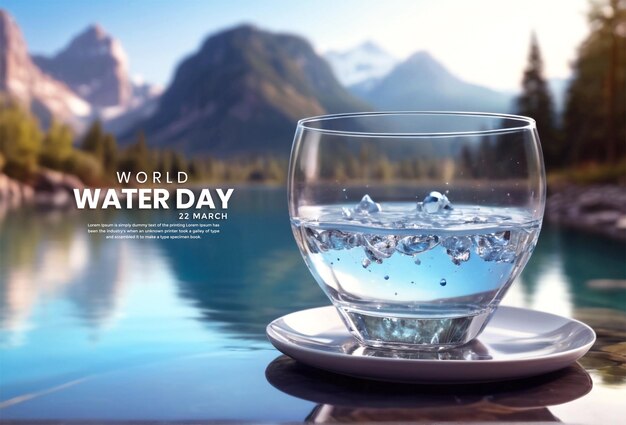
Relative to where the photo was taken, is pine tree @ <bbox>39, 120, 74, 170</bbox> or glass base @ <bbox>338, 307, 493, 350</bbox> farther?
pine tree @ <bbox>39, 120, 74, 170</bbox>

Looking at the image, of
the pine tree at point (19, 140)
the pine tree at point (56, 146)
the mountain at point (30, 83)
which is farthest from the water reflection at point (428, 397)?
the mountain at point (30, 83)

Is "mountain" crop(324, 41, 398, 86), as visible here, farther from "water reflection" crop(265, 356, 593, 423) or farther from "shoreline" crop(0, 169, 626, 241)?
"water reflection" crop(265, 356, 593, 423)

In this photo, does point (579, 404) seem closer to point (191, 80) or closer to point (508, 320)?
point (508, 320)

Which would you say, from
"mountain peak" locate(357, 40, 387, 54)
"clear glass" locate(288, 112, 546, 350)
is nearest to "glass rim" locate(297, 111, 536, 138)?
"clear glass" locate(288, 112, 546, 350)

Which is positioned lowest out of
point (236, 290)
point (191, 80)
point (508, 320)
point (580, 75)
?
point (236, 290)

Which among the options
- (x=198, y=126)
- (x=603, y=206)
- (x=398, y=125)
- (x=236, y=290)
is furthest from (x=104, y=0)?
(x=398, y=125)

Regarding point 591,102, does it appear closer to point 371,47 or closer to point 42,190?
point 42,190

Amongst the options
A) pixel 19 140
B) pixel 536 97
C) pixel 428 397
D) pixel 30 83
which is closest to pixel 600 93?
pixel 536 97
